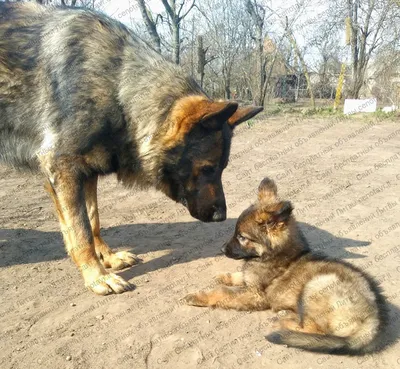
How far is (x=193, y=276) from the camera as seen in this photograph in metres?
3.90

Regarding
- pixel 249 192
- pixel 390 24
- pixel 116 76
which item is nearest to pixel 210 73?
pixel 390 24

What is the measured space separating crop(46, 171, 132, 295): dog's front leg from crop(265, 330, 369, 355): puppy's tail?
1500 mm

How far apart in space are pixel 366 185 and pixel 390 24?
1510cm

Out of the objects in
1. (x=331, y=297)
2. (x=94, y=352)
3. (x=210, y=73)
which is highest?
(x=210, y=73)

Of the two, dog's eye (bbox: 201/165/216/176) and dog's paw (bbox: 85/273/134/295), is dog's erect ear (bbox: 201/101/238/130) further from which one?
dog's paw (bbox: 85/273/134/295)

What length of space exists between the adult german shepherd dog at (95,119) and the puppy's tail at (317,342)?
4.57 feet

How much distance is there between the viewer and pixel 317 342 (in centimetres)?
263

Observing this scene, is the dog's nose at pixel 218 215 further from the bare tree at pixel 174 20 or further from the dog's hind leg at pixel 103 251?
the bare tree at pixel 174 20

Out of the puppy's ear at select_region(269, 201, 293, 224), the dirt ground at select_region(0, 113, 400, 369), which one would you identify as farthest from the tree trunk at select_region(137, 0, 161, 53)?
the puppy's ear at select_region(269, 201, 293, 224)

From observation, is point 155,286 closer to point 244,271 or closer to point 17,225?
point 244,271

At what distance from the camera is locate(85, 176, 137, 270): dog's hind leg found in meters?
4.14

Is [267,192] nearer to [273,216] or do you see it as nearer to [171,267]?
[273,216]

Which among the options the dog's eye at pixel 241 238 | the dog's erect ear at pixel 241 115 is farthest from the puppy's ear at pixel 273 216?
the dog's erect ear at pixel 241 115

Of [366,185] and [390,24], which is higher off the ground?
[390,24]
